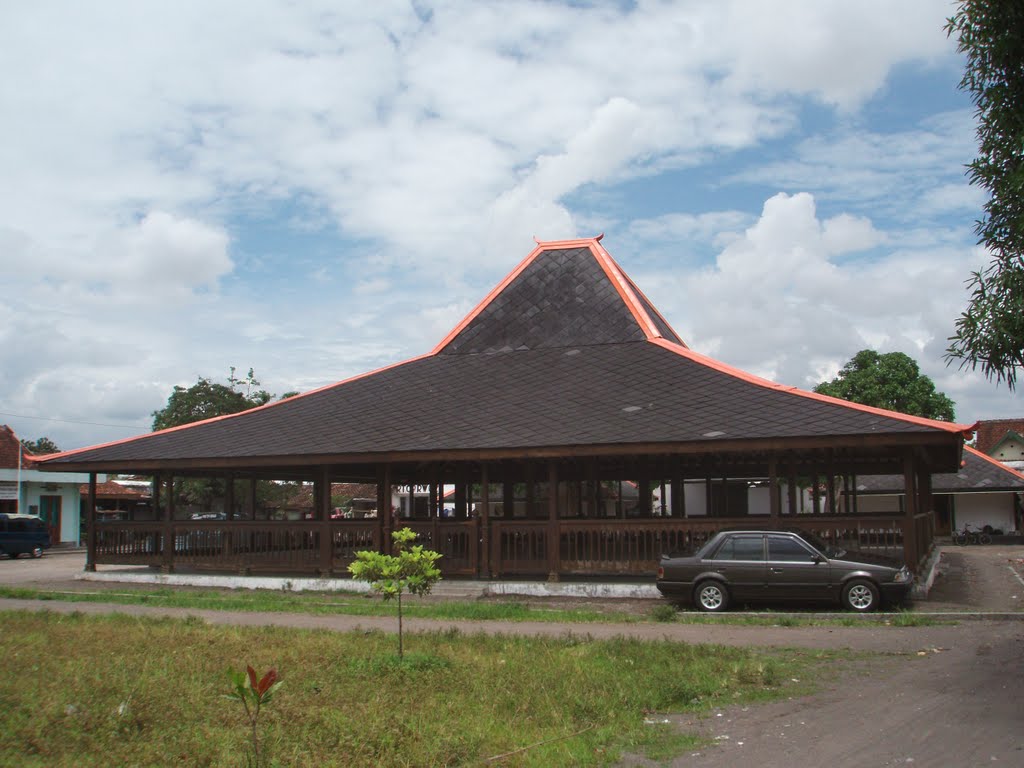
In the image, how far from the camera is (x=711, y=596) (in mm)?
15586

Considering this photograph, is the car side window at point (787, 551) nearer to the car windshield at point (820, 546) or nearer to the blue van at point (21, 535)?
the car windshield at point (820, 546)

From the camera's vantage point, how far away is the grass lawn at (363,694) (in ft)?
22.8

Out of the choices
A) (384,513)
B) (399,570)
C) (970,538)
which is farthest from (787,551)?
(970,538)

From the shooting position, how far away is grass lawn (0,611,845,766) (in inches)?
274

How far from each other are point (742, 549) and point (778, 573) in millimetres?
689

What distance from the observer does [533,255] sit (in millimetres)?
26500

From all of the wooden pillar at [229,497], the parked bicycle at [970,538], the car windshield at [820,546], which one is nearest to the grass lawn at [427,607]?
the car windshield at [820,546]

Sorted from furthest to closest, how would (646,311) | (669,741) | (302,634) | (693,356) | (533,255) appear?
(533,255), (646,311), (693,356), (302,634), (669,741)

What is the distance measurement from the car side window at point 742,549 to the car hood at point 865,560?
1.15 meters

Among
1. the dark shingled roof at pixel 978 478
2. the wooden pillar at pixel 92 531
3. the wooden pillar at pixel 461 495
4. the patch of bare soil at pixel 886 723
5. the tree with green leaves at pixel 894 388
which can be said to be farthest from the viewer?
the tree with green leaves at pixel 894 388

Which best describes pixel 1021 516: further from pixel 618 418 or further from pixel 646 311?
pixel 618 418

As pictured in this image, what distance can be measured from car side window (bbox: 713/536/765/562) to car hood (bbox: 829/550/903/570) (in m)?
1.15

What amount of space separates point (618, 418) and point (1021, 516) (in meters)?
33.9

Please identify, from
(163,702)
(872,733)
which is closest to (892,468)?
(872,733)
